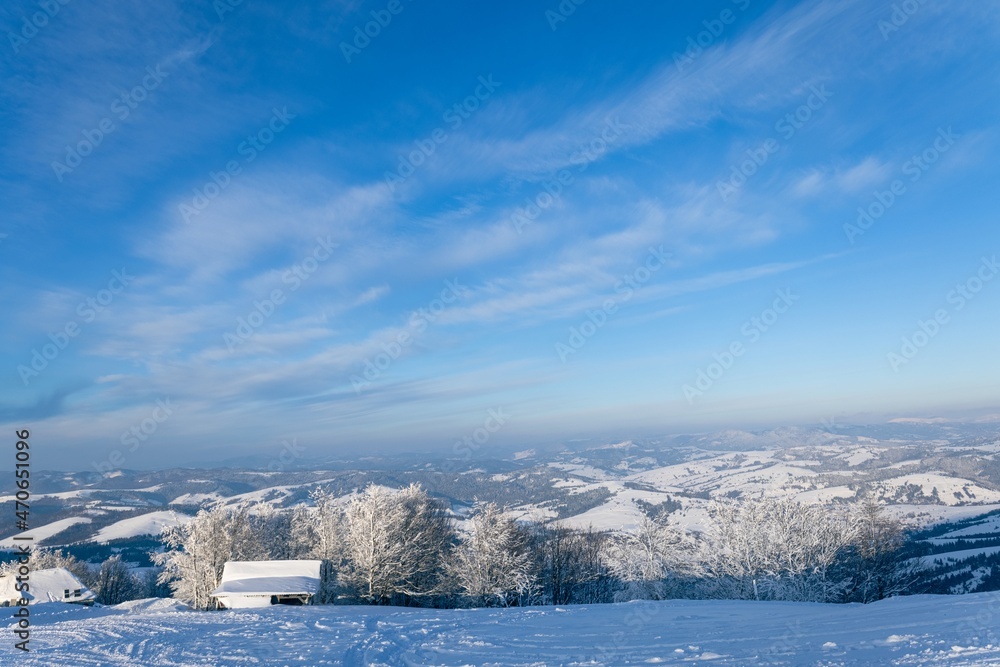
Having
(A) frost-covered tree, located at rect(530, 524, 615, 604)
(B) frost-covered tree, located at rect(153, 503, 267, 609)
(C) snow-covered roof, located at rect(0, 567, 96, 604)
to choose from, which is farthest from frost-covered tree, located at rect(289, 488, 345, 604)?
(C) snow-covered roof, located at rect(0, 567, 96, 604)

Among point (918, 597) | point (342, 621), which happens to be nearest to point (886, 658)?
point (918, 597)

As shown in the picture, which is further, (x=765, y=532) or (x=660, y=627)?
(x=765, y=532)

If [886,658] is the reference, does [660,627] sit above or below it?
below

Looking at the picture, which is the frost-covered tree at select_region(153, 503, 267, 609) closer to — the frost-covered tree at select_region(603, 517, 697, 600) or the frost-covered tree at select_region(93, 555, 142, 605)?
the frost-covered tree at select_region(93, 555, 142, 605)

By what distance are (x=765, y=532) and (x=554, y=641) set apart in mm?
33368

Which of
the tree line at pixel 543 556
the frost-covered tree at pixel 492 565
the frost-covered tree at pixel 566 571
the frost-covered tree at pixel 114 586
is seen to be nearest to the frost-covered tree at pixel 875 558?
the tree line at pixel 543 556

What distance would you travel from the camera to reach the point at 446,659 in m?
18.1

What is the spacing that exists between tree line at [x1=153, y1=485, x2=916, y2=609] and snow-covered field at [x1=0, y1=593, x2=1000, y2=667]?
14844 mm

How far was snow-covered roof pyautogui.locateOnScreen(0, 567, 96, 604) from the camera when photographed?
56484mm

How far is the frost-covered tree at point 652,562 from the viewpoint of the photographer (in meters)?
49.5

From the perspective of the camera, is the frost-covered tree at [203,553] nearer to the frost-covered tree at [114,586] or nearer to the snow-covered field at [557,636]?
the snow-covered field at [557,636]

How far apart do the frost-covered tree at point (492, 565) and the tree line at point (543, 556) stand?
9cm

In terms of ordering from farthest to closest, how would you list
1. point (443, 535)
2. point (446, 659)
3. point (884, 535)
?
point (443, 535) → point (884, 535) → point (446, 659)

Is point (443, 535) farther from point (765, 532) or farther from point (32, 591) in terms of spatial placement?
point (32, 591)
